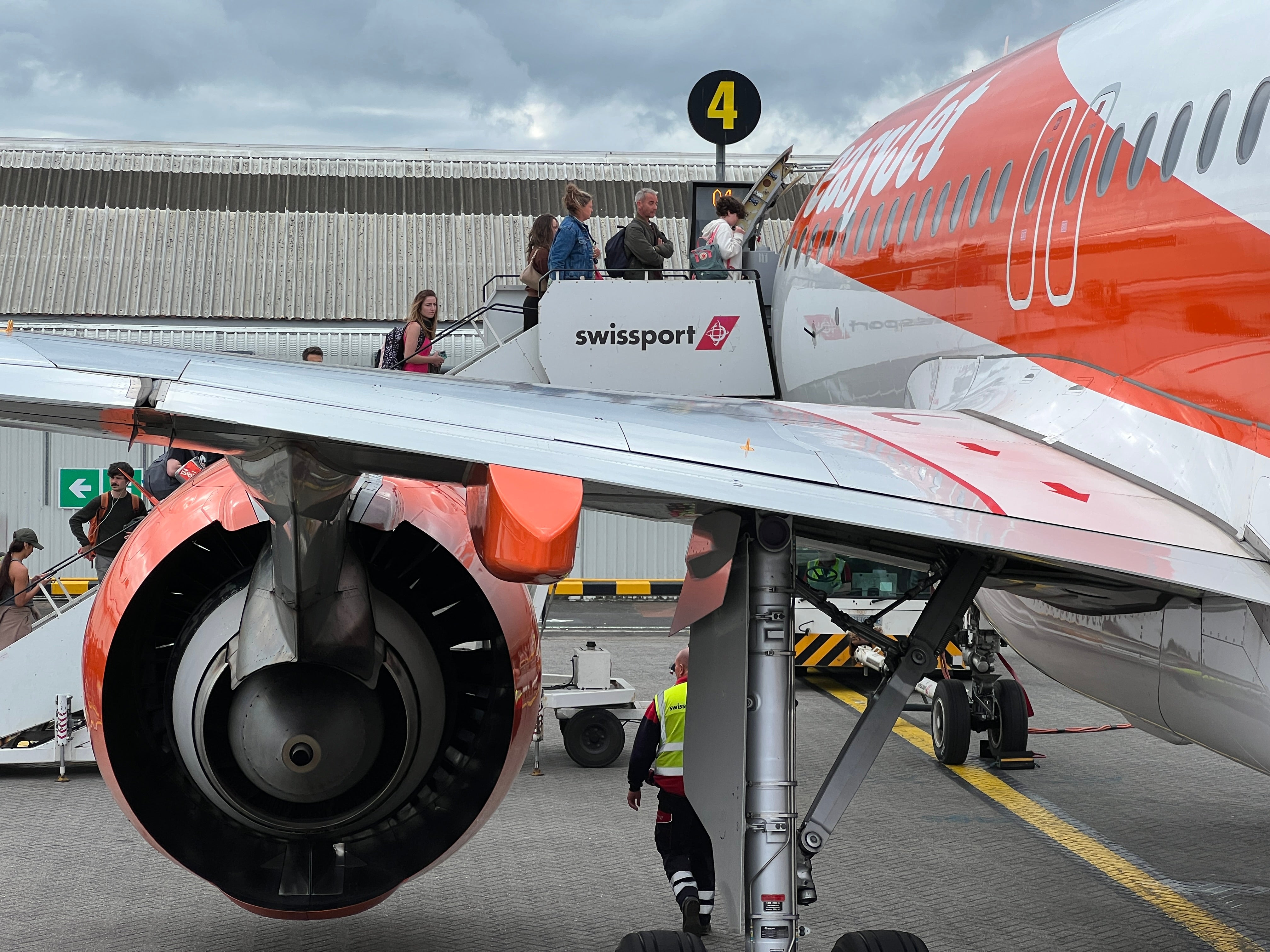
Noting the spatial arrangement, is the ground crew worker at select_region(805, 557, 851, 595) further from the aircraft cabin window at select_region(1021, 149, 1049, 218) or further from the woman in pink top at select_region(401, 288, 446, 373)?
the aircraft cabin window at select_region(1021, 149, 1049, 218)

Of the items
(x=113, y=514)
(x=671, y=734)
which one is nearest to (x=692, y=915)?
(x=671, y=734)

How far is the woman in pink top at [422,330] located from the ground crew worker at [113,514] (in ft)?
9.56

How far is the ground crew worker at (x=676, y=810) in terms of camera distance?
665 cm

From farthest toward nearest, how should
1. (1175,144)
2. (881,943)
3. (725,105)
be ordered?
1. (725,105)
2. (881,943)
3. (1175,144)

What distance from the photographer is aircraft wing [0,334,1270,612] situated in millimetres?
3234

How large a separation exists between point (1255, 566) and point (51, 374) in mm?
3347

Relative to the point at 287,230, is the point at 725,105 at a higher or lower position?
lower

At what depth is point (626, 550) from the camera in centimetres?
2331

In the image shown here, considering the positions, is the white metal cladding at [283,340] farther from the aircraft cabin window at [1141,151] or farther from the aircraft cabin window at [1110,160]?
the aircraft cabin window at [1141,151]

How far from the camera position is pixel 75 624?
33.1ft

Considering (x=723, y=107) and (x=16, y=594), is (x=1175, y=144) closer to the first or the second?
(x=723, y=107)

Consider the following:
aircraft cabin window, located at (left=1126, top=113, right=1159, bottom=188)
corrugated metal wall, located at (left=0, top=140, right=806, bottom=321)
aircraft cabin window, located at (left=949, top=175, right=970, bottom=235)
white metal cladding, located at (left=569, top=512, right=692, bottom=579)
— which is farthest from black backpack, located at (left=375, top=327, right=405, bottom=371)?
corrugated metal wall, located at (left=0, top=140, right=806, bottom=321)

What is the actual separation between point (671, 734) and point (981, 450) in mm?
3017

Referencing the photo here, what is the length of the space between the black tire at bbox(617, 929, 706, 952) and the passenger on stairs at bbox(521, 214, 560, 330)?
Result: 7.30 metres
